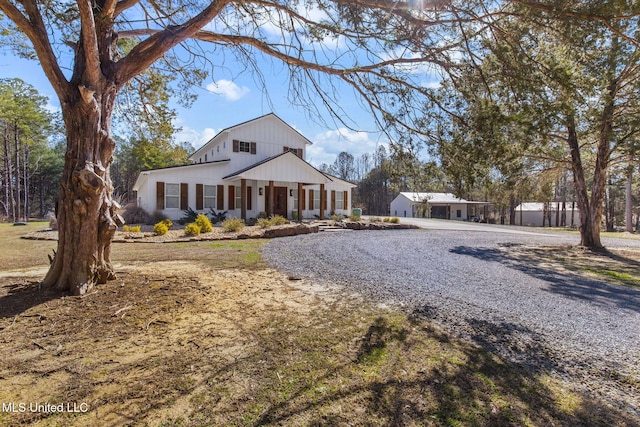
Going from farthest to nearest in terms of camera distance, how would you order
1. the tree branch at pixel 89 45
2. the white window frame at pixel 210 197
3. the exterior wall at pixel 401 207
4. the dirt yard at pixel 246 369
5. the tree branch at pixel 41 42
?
the exterior wall at pixel 401 207 → the white window frame at pixel 210 197 → the tree branch at pixel 41 42 → the tree branch at pixel 89 45 → the dirt yard at pixel 246 369

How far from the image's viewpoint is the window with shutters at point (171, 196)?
16.4m

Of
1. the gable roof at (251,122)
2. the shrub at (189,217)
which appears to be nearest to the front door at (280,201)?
the gable roof at (251,122)

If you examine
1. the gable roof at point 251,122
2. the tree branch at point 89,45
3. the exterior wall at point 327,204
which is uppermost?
the gable roof at point 251,122

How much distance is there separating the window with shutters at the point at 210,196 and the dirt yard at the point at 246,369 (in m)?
14.1

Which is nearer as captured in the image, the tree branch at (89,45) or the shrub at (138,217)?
the tree branch at (89,45)

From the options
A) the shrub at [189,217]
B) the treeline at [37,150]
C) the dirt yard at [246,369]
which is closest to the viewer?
the dirt yard at [246,369]

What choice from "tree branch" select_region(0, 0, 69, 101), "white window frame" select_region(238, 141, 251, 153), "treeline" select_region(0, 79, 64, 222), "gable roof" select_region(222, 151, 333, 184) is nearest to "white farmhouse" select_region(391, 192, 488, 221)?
"gable roof" select_region(222, 151, 333, 184)

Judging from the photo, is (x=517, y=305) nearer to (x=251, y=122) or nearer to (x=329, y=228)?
(x=329, y=228)

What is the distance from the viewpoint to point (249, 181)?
62.5 feet

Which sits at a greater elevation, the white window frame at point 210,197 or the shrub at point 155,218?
the white window frame at point 210,197

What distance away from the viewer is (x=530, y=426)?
1827 millimetres

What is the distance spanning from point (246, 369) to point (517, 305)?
3886 millimetres

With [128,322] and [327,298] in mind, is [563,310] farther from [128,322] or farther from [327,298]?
[128,322]

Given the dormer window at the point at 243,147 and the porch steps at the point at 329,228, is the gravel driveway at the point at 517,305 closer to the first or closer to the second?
the porch steps at the point at 329,228
